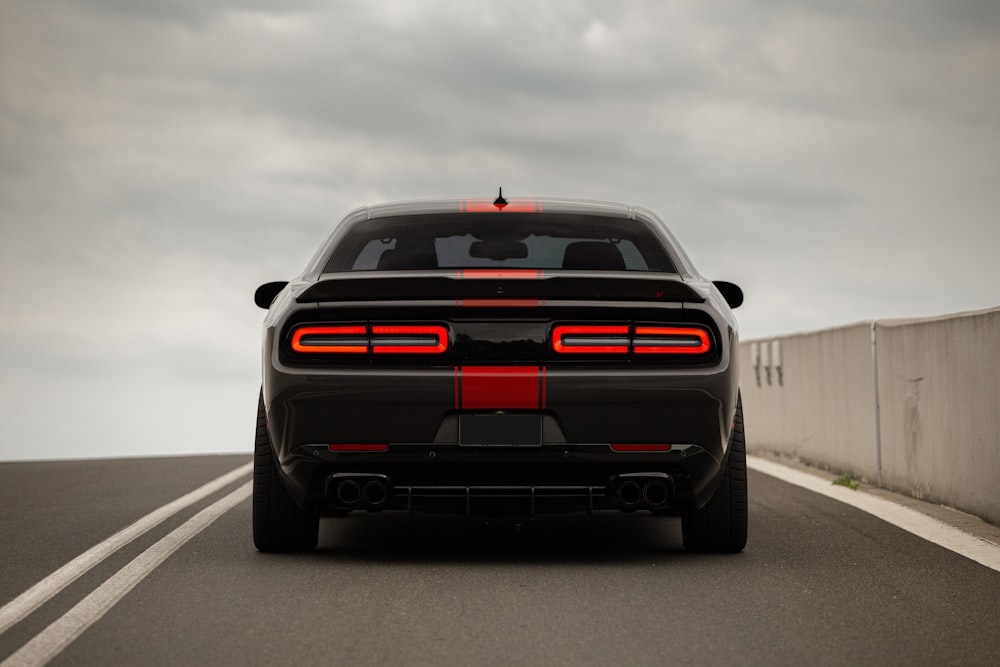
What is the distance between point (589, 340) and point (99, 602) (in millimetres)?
2081

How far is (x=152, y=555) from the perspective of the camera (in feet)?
20.3

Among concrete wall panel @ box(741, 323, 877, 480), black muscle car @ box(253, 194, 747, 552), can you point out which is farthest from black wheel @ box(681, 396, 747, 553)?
concrete wall panel @ box(741, 323, 877, 480)

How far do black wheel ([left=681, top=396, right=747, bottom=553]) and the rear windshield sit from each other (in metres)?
0.94

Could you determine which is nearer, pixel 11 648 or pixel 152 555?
pixel 11 648

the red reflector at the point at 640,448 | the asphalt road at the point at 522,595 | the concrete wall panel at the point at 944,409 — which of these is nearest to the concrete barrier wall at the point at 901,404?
the concrete wall panel at the point at 944,409

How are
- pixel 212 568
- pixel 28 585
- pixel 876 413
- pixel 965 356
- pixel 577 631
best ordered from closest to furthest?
pixel 577 631, pixel 28 585, pixel 212 568, pixel 965 356, pixel 876 413

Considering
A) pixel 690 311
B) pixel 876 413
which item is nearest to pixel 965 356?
pixel 876 413

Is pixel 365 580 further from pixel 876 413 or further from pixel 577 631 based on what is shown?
pixel 876 413

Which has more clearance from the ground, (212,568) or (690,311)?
(690,311)

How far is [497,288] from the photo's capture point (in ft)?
18.1

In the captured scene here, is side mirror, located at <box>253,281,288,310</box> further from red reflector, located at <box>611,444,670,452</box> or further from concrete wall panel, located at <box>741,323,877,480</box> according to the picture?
concrete wall panel, located at <box>741,323,877,480</box>

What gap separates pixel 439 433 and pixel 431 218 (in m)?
1.58

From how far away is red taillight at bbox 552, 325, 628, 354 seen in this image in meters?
5.50

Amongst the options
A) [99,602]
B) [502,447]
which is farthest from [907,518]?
[99,602]
